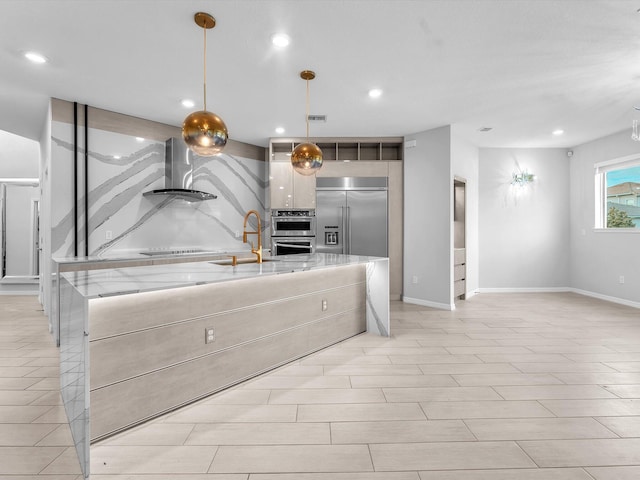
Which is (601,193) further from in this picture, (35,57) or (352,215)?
(35,57)

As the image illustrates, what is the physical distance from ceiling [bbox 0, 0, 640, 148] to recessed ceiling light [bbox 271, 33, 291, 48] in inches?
2.2

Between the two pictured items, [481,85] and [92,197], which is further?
[92,197]

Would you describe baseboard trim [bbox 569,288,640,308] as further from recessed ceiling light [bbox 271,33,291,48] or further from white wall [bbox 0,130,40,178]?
white wall [bbox 0,130,40,178]

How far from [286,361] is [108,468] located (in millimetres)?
1459

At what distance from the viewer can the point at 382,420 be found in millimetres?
2047

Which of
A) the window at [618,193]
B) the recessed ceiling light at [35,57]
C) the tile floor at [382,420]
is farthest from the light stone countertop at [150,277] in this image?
the window at [618,193]

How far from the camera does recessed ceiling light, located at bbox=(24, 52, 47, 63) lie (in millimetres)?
2998

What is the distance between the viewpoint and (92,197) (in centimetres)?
431

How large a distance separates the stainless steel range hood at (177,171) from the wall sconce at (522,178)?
5.58 metres

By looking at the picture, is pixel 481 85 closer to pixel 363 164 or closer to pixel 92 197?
pixel 363 164

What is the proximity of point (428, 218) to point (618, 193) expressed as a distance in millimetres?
3279

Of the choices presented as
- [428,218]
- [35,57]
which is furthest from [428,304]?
[35,57]

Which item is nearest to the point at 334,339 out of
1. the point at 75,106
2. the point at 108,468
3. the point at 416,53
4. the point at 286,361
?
the point at 286,361

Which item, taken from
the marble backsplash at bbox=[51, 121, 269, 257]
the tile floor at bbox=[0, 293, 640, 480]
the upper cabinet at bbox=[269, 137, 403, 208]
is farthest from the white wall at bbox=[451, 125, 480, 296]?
the marble backsplash at bbox=[51, 121, 269, 257]
